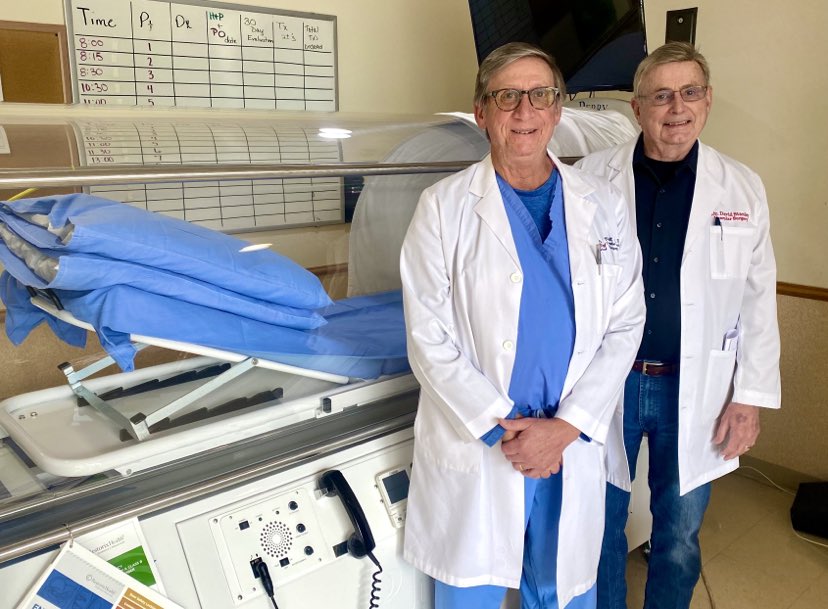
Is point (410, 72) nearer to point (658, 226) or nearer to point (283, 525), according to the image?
point (658, 226)

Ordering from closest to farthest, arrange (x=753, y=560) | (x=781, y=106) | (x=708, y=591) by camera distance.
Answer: (x=708, y=591)
(x=753, y=560)
(x=781, y=106)

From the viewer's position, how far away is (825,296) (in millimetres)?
2512

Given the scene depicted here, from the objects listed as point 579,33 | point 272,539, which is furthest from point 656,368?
→ point 579,33

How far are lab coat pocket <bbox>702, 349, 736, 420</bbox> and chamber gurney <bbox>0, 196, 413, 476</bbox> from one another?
0.68 m

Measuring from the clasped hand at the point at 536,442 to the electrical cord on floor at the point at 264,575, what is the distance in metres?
0.48

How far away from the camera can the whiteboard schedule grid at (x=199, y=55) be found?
2115 millimetres

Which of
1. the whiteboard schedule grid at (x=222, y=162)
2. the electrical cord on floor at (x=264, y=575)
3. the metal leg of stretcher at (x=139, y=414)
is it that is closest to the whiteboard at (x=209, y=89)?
the whiteboard schedule grid at (x=222, y=162)

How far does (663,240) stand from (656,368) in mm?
292

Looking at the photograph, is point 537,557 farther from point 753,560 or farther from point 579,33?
point 579,33

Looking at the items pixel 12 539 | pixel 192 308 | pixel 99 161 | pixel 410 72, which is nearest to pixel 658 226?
pixel 192 308

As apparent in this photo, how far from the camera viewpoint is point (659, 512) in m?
1.68

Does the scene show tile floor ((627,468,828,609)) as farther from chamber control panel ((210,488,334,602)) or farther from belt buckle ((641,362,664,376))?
chamber control panel ((210,488,334,602))

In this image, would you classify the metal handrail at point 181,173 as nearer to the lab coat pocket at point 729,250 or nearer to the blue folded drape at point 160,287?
the blue folded drape at point 160,287

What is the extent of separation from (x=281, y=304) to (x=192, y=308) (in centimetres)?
19
